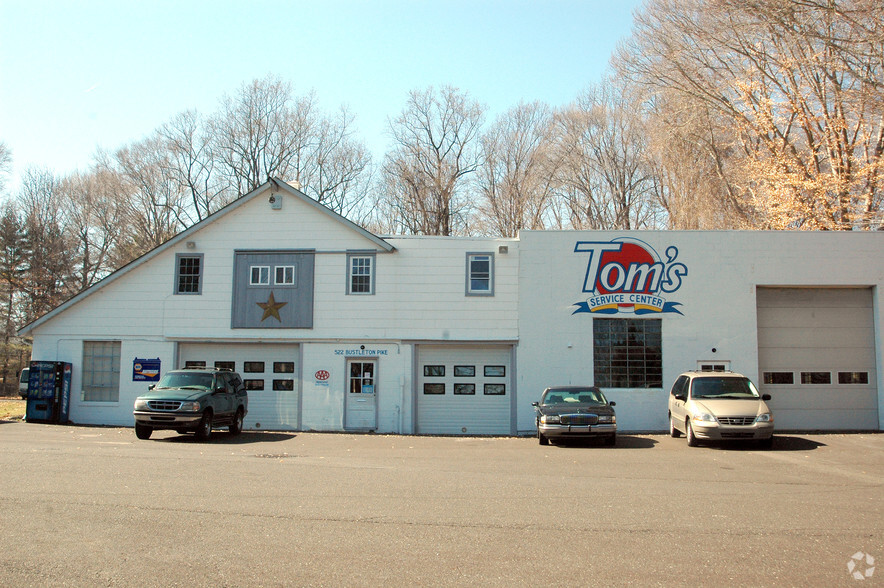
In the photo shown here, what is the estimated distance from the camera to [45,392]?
22.9 meters

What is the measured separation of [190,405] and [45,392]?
8232mm

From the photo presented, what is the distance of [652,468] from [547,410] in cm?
470

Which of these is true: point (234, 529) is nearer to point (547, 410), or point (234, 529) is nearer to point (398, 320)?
point (547, 410)

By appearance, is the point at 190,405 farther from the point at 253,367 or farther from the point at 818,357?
the point at 818,357

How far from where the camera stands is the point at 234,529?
7.98m

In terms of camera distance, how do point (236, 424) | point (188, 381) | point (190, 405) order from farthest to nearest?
1. point (236, 424)
2. point (188, 381)
3. point (190, 405)

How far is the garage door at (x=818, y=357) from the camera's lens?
74.3 feet

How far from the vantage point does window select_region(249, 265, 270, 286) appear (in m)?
23.6

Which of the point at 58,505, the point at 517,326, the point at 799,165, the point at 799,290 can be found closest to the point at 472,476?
the point at 58,505

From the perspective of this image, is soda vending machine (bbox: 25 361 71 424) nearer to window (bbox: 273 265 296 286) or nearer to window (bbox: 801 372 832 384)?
window (bbox: 273 265 296 286)

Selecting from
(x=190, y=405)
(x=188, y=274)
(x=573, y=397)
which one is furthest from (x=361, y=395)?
(x=573, y=397)

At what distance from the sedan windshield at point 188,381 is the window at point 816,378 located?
17052 mm

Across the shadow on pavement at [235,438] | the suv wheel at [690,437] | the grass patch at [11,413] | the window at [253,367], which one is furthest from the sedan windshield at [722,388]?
the grass patch at [11,413]

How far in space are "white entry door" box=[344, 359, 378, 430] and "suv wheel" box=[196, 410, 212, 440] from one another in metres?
5.50
